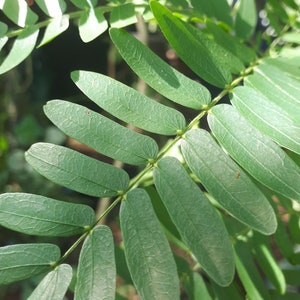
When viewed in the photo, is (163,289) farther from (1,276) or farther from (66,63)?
(66,63)

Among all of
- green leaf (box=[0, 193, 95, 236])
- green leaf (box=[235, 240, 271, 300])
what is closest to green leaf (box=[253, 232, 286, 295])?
green leaf (box=[235, 240, 271, 300])

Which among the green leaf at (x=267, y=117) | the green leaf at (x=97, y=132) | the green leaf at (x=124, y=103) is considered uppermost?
the green leaf at (x=267, y=117)

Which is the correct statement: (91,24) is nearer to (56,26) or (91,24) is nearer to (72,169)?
(56,26)

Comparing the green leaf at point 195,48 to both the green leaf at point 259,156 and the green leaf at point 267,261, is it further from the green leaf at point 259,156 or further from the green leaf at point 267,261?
the green leaf at point 267,261

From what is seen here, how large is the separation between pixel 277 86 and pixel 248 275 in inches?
8.2

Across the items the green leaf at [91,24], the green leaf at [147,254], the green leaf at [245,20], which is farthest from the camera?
the green leaf at [245,20]

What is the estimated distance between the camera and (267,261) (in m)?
0.58

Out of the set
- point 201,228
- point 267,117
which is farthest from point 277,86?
point 201,228

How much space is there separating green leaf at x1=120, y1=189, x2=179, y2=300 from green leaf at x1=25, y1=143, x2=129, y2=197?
0.03m

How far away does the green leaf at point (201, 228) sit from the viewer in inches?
15.6

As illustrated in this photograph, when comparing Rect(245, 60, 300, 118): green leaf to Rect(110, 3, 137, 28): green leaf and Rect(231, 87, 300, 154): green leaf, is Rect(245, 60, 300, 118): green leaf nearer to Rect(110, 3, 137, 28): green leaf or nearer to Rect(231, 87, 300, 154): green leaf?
Rect(231, 87, 300, 154): green leaf

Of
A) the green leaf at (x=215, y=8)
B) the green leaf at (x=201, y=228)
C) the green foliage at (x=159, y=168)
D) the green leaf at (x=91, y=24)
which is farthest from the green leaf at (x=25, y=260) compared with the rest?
the green leaf at (x=215, y=8)

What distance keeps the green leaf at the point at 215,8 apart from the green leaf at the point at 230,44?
0.16 ft

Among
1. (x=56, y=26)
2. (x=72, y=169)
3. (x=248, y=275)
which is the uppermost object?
(x=56, y=26)
